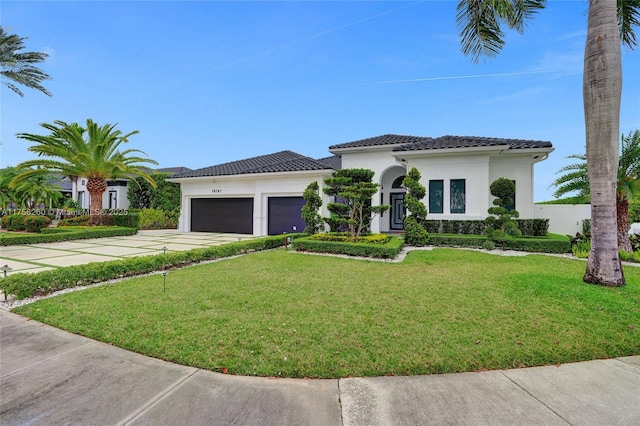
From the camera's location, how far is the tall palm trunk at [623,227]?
10195mm

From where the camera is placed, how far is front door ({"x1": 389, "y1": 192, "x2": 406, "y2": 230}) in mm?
18688

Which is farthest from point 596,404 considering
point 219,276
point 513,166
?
point 513,166

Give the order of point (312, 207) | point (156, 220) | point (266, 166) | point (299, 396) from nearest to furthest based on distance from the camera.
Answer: point (299, 396) → point (312, 207) → point (266, 166) → point (156, 220)

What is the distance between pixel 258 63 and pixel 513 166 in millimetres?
13406

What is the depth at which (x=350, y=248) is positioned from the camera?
10.1 m

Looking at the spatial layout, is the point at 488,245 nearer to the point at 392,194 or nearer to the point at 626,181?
the point at 626,181

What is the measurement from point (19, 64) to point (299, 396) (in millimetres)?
21798

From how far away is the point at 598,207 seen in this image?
6031mm

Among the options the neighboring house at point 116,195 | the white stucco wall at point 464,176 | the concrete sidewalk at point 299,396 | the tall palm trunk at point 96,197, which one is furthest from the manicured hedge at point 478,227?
the neighboring house at point 116,195

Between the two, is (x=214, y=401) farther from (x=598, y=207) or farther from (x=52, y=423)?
(x=598, y=207)

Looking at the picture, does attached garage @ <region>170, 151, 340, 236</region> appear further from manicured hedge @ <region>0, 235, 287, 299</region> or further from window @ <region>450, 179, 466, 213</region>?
manicured hedge @ <region>0, 235, 287, 299</region>

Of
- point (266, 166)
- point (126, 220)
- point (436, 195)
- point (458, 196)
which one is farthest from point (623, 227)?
point (126, 220)

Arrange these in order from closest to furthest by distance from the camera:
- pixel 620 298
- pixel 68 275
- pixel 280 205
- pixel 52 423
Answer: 1. pixel 52 423
2. pixel 620 298
3. pixel 68 275
4. pixel 280 205

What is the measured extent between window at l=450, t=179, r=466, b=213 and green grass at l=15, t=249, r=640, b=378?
7028 millimetres
